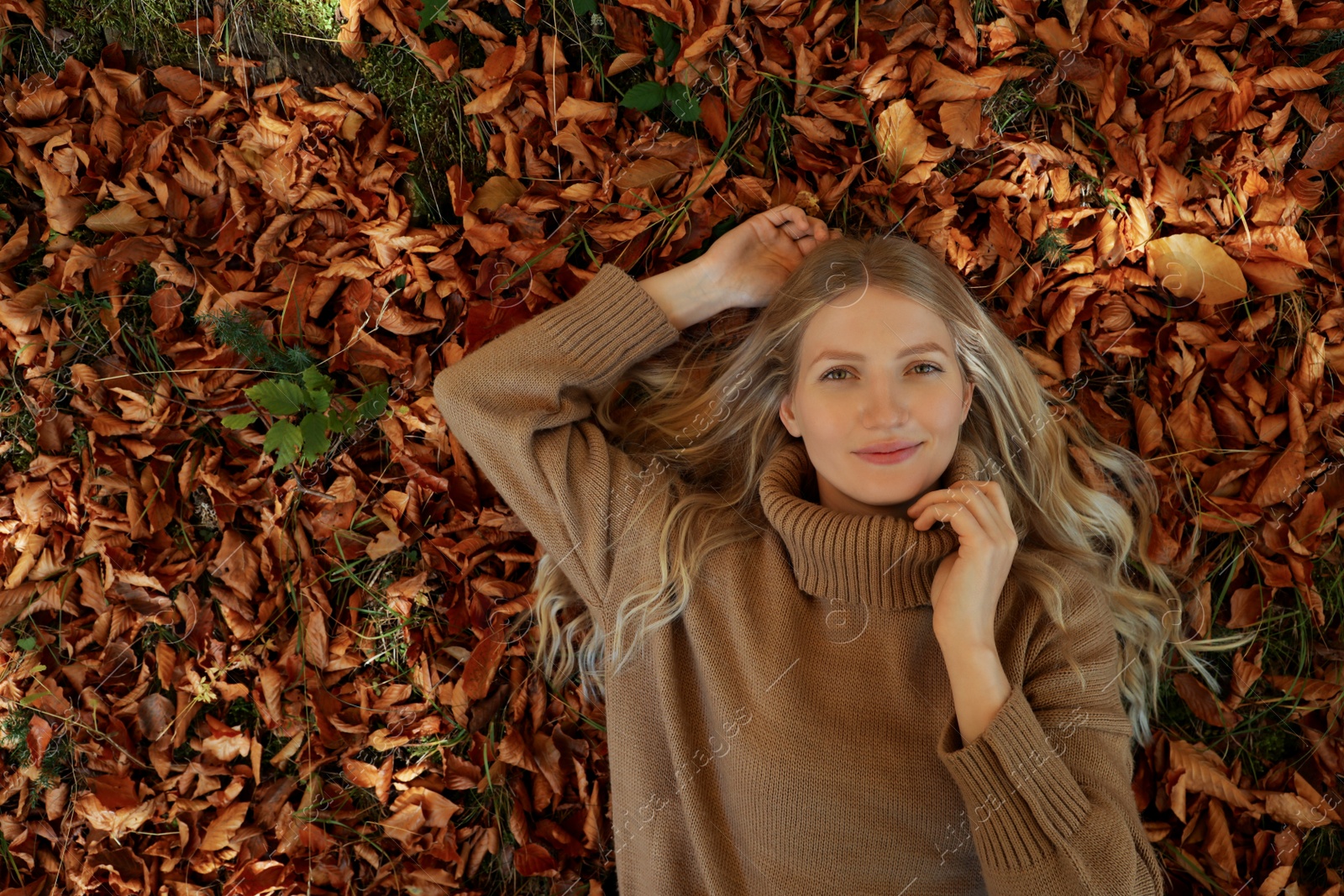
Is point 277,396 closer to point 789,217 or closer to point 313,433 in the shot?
point 313,433

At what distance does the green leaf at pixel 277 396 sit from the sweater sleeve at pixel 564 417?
0.48 metres

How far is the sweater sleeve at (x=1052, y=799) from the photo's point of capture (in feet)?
6.93

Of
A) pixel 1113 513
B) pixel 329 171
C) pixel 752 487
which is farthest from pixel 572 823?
pixel 329 171

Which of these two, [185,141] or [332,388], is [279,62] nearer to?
[185,141]

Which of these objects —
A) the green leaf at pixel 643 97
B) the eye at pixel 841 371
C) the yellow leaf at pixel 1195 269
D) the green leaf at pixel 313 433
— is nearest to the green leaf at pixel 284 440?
the green leaf at pixel 313 433

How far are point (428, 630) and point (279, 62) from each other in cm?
184

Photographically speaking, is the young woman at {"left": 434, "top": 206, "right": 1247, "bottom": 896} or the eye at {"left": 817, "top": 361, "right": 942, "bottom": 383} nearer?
the young woman at {"left": 434, "top": 206, "right": 1247, "bottom": 896}

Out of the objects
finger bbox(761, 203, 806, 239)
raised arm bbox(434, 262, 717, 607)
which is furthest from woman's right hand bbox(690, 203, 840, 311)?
raised arm bbox(434, 262, 717, 607)

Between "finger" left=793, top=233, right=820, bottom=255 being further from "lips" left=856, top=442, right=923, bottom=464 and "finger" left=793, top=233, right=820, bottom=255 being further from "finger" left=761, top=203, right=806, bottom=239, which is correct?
"lips" left=856, top=442, right=923, bottom=464

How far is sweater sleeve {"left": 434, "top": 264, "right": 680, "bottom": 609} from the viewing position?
2500 mm

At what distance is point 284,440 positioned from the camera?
8.68 ft

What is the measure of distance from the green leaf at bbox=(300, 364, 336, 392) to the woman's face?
4.67ft

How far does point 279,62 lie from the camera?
2.86 m

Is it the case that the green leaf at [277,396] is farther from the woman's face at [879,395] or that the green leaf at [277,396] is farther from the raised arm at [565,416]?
the woman's face at [879,395]
